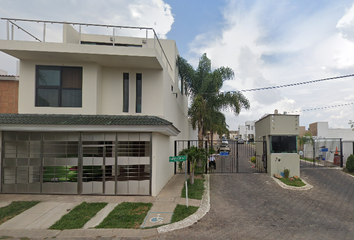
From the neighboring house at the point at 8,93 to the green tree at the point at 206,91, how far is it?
1148 centimetres

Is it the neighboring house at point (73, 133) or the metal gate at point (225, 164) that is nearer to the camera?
the neighboring house at point (73, 133)

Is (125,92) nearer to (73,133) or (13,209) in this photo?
(73,133)

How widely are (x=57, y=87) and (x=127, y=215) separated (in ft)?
24.5

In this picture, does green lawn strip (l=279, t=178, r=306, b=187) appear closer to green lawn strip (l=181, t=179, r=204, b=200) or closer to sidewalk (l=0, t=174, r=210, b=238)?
green lawn strip (l=181, t=179, r=204, b=200)

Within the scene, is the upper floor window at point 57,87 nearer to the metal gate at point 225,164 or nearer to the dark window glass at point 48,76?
the dark window glass at point 48,76

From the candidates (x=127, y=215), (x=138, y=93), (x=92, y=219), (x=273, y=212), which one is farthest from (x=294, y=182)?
(x=92, y=219)

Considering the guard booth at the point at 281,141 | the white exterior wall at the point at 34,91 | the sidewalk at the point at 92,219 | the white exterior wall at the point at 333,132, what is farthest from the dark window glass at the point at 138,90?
the white exterior wall at the point at 333,132

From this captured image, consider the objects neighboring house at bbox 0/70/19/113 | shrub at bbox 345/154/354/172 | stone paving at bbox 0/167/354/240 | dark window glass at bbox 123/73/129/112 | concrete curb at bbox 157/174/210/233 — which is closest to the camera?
stone paving at bbox 0/167/354/240

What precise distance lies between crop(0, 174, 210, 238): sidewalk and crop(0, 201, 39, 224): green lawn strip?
0.24m

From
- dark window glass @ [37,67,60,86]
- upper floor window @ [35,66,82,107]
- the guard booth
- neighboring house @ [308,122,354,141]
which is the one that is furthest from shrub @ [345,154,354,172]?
dark window glass @ [37,67,60,86]

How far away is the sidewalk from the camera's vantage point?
5445 millimetres

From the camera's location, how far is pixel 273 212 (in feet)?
23.2

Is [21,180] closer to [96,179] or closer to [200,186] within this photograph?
[96,179]

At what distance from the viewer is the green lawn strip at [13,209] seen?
6391 millimetres
